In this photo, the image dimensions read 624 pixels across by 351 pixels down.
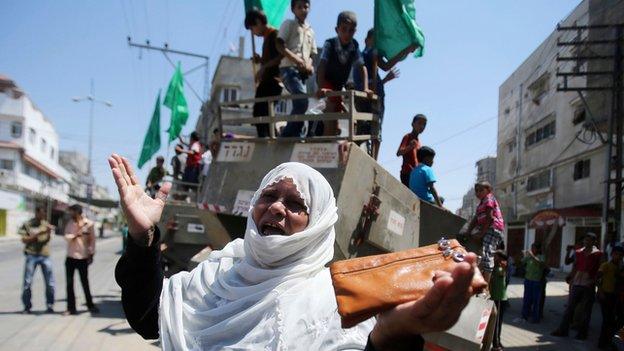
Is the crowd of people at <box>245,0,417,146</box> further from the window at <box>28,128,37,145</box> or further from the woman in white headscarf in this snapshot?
the window at <box>28,128,37,145</box>

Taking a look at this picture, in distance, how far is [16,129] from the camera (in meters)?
41.6

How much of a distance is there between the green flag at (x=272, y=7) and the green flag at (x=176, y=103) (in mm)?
A: 9049

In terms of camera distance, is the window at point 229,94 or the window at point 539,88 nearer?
the window at point 539,88

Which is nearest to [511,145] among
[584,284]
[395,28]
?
[584,284]

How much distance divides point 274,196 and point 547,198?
27142mm

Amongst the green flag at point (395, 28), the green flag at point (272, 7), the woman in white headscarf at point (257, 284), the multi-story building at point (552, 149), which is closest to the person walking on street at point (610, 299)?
the green flag at point (395, 28)

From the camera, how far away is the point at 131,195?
197 cm

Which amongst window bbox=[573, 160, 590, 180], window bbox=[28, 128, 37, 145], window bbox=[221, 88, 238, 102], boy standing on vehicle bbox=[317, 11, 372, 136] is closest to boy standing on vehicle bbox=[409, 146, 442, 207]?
boy standing on vehicle bbox=[317, 11, 372, 136]

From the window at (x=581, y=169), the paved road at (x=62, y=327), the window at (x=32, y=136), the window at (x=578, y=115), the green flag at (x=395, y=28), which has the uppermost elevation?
the window at (x=578, y=115)

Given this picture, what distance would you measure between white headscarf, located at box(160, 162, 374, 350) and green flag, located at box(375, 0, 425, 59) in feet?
14.2

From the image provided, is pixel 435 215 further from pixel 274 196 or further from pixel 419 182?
pixel 274 196

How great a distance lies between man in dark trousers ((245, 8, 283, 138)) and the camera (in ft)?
19.7

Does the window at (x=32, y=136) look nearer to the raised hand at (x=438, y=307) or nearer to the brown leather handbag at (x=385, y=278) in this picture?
the brown leather handbag at (x=385, y=278)

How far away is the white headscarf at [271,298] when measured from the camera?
178 centimetres
